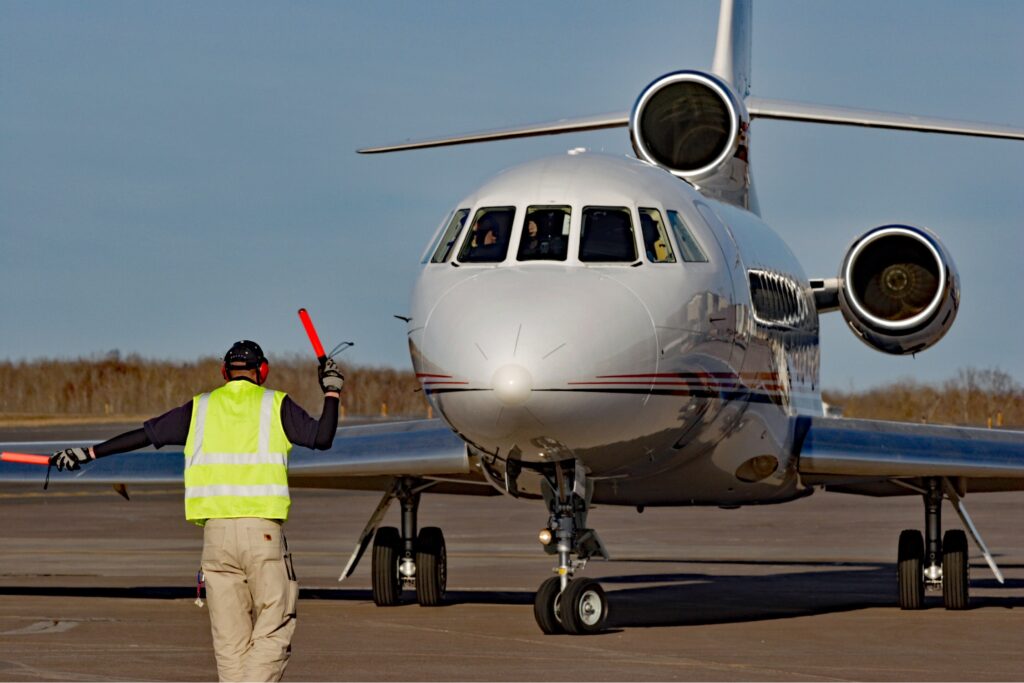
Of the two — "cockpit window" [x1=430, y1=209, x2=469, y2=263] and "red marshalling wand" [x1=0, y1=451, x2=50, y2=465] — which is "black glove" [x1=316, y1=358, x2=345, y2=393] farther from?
"cockpit window" [x1=430, y1=209, x2=469, y2=263]

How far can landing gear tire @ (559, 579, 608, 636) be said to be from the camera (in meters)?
13.1

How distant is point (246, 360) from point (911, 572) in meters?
8.80

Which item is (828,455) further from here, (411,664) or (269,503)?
(269,503)

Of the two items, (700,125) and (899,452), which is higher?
(700,125)

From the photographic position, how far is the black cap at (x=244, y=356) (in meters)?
9.71

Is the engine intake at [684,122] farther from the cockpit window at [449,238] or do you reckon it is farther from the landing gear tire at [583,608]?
the landing gear tire at [583,608]

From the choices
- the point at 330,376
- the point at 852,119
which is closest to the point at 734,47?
the point at 852,119

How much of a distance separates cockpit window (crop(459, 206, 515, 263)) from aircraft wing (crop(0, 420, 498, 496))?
2.52 metres

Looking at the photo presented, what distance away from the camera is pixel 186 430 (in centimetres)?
972

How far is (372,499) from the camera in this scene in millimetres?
37812

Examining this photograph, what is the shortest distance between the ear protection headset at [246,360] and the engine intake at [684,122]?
969 cm

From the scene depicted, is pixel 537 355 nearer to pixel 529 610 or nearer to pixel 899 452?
pixel 529 610

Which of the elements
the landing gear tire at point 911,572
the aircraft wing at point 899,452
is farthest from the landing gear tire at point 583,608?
the landing gear tire at point 911,572

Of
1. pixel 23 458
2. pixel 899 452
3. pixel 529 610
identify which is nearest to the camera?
pixel 23 458
